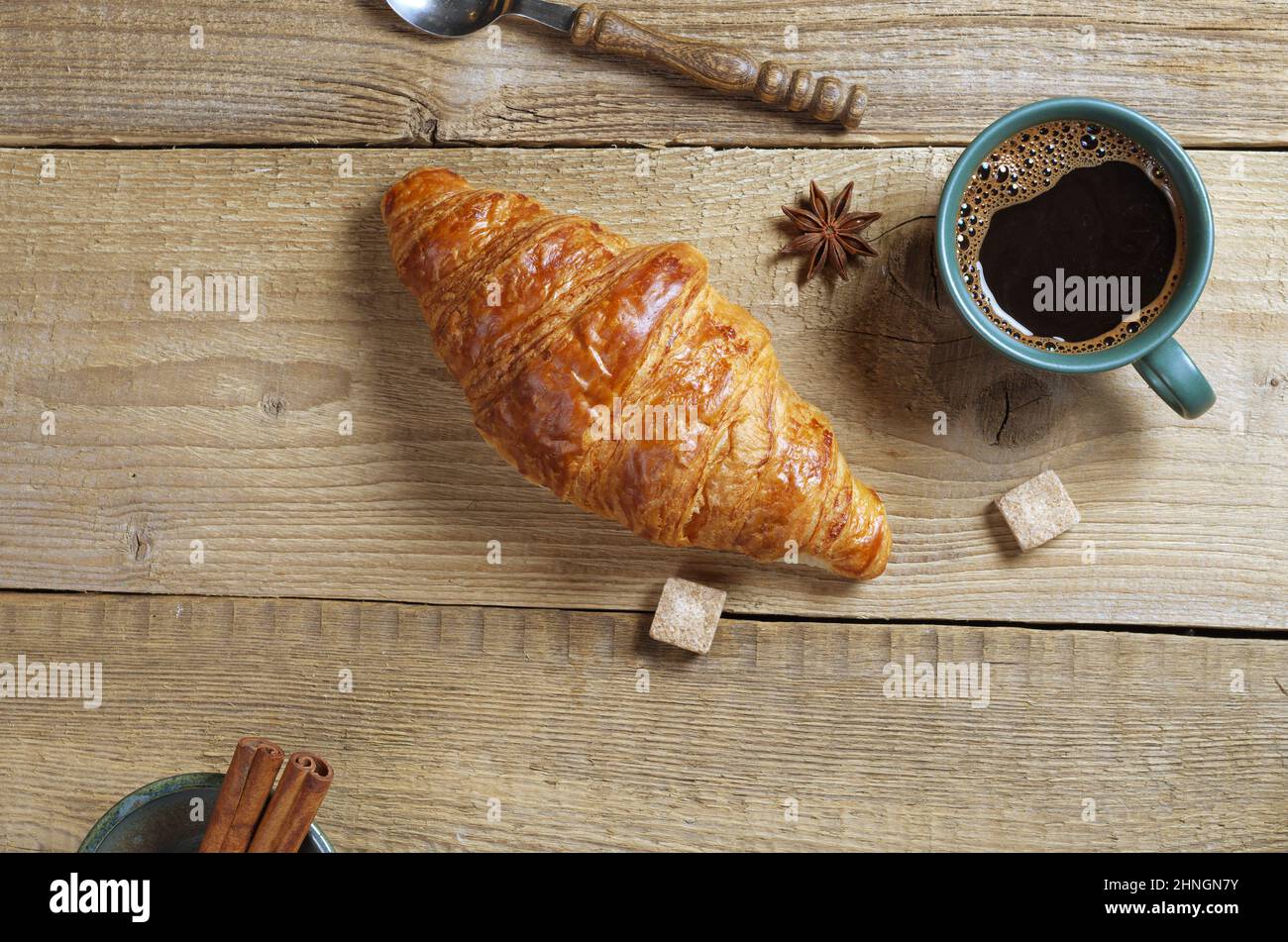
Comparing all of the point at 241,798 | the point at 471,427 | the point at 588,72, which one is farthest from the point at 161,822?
the point at 588,72

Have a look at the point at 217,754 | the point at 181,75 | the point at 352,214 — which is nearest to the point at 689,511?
the point at 352,214

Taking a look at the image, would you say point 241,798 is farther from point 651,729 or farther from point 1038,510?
point 1038,510

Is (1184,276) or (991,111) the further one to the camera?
(991,111)

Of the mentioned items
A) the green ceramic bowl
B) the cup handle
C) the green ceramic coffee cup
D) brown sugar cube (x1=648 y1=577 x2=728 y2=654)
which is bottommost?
the green ceramic bowl

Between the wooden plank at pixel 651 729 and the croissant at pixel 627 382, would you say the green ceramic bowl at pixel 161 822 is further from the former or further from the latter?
the croissant at pixel 627 382

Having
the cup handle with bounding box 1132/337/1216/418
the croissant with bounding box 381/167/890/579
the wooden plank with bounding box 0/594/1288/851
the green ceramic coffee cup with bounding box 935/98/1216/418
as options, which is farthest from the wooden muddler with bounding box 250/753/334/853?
the cup handle with bounding box 1132/337/1216/418

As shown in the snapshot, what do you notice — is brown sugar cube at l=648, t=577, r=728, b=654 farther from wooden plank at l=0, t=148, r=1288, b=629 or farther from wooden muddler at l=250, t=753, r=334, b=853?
wooden muddler at l=250, t=753, r=334, b=853

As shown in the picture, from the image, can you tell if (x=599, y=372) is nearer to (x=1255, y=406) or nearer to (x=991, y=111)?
(x=991, y=111)
